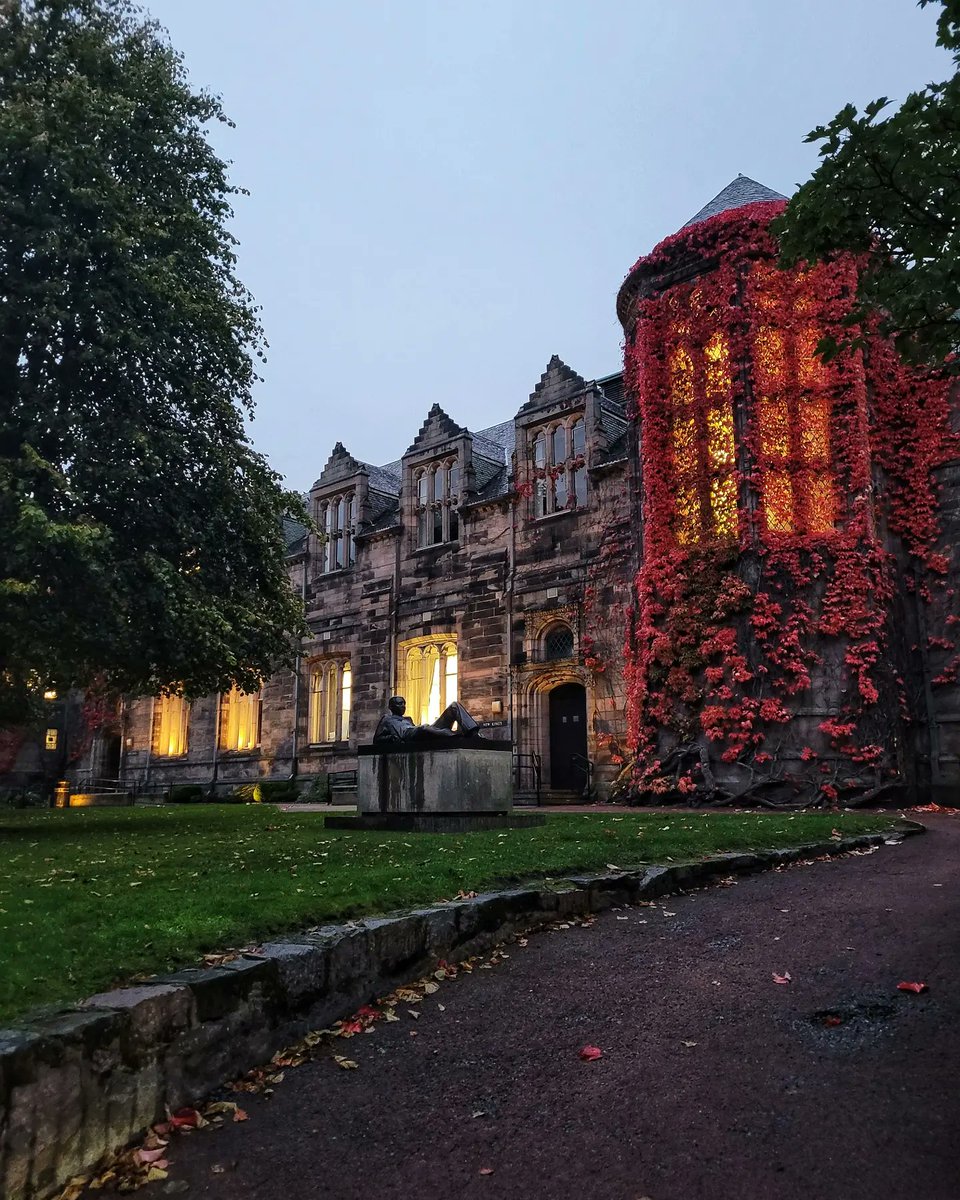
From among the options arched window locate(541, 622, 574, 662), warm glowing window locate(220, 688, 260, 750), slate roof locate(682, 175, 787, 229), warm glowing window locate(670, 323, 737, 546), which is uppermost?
slate roof locate(682, 175, 787, 229)

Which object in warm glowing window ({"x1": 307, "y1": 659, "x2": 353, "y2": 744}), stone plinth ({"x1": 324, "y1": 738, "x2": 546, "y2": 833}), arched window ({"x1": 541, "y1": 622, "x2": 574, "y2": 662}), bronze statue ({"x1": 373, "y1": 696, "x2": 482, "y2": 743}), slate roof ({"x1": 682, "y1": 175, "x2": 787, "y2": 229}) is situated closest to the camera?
stone plinth ({"x1": 324, "y1": 738, "x2": 546, "y2": 833})

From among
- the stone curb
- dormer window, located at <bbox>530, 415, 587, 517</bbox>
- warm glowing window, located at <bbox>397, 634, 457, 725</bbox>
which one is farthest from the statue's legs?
warm glowing window, located at <bbox>397, 634, 457, 725</bbox>

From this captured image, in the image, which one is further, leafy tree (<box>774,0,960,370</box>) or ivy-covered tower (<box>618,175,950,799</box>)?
ivy-covered tower (<box>618,175,950,799</box>)

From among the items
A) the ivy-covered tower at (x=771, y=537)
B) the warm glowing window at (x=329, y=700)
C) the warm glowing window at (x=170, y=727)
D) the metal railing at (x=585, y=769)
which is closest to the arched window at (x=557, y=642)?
the metal railing at (x=585, y=769)

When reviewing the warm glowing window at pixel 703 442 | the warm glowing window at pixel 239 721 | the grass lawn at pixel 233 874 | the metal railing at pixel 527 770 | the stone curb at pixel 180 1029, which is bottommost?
the stone curb at pixel 180 1029

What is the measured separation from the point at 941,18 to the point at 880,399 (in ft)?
54.1

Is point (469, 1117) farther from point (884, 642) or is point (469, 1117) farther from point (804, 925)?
point (884, 642)

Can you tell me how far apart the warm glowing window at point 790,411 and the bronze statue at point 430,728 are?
9636 millimetres

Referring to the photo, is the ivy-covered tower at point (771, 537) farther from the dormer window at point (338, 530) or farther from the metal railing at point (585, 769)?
the dormer window at point (338, 530)

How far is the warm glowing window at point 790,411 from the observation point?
765 inches

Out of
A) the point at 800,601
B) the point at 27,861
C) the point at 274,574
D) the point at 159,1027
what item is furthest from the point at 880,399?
the point at 159,1027

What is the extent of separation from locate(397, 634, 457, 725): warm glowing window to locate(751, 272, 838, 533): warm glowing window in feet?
35.3

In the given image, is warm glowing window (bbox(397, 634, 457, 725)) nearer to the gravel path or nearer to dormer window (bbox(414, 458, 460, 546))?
dormer window (bbox(414, 458, 460, 546))

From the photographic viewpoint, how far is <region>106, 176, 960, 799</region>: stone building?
18.6 metres
